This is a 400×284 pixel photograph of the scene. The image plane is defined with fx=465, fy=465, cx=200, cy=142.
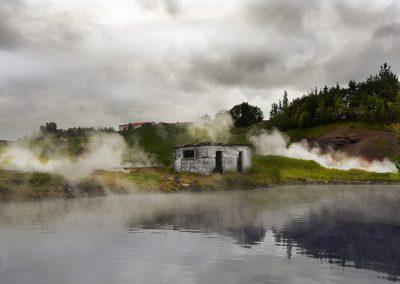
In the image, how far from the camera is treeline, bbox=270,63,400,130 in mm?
126250

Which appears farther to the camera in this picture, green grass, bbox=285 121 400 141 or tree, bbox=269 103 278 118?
tree, bbox=269 103 278 118

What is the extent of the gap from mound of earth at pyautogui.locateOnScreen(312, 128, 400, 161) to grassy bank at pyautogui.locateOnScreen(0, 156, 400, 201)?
18.9 metres

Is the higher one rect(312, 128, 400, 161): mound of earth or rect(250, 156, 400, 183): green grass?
rect(312, 128, 400, 161): mound of earth

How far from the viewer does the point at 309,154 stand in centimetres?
11319

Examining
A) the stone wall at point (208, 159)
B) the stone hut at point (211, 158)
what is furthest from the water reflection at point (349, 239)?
the stone hut at point (211, 158)

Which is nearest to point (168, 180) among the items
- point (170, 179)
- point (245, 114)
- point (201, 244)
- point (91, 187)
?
point (170, 179)

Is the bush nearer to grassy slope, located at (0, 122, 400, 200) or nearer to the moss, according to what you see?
grassy slope, located at (0, 122, 400, 200)

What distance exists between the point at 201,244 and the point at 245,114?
14822 centimetres

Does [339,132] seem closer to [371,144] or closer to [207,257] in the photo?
[371,144]

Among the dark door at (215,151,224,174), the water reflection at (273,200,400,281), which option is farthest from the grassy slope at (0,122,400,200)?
the water reflection at (273,200,400,281)

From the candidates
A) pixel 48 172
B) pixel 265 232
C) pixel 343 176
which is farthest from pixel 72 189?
pixel 343 176

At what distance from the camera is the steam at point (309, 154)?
98.4 m

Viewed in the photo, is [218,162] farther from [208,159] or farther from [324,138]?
[324,138]

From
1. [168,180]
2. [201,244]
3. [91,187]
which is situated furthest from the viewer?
[168,180]
